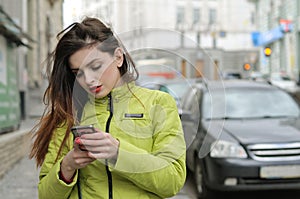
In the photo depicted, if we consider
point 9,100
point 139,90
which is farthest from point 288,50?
point 139,90

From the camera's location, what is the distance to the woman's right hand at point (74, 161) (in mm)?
1652

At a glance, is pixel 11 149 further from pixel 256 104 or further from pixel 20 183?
pixel 256 104

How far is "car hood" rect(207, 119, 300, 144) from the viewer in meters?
6.15

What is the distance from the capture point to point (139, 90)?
1894mm

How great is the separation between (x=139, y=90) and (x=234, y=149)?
170 inches

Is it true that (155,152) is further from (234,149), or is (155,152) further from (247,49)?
(247,49)

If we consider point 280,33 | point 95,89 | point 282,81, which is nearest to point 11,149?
point 95,89

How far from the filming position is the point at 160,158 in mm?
1769

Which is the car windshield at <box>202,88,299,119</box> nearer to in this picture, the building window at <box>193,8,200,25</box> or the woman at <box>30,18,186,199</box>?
the woman at <box>30,18,186,199</box>

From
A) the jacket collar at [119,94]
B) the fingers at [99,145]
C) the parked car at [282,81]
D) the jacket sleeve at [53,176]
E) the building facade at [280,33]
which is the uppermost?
the building facade at [280,33]

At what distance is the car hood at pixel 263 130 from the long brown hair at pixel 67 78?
170 inches

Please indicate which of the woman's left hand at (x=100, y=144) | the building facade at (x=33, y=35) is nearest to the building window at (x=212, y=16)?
the building facade at (x=33, y=35)

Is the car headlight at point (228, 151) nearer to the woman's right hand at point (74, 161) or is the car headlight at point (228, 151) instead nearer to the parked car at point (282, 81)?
the woman's right hand at point (74, 161)

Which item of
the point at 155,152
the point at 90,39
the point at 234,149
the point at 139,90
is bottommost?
the point at 234,149
